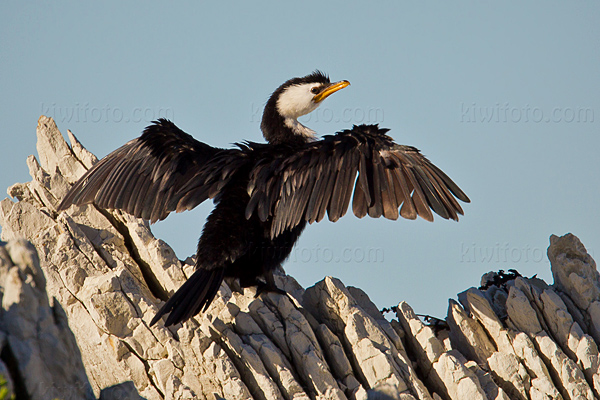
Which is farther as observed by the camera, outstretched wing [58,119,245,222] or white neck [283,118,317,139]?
white neck [283,118,317,139]

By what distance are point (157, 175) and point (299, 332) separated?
2.36 m

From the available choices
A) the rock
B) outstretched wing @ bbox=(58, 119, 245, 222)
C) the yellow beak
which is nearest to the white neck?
the yellow beak

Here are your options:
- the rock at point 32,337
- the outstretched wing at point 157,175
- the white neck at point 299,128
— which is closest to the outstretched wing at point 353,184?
the outstretched wing at point 157,175

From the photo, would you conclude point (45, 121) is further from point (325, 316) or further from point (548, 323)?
point (548, 323)

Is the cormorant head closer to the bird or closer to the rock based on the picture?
the bird

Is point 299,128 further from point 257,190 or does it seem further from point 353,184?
point 353,184

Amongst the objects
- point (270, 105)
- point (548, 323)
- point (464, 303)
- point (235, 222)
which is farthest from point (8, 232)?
point (548, 323)

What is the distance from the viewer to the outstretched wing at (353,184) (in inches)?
260

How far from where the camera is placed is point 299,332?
Answer: 22.0 ft

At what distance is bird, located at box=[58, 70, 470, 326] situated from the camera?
659 cm

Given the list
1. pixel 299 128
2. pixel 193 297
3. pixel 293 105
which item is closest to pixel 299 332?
pixel 193 297

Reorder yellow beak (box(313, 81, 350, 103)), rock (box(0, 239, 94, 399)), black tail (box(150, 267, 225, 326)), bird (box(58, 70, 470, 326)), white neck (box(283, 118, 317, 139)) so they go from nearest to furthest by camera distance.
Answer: rock (box(0, 239, 94, 399)), black tail (box(150, 267, 225, 326)), bird (box(58, 70, 470, 326)), white neck (box(283, 118, 317, 139)), yellow beak (box(313, 81, 350, 103))

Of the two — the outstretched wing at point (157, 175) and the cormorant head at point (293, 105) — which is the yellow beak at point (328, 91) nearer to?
the cormorant head at point (293, 105)

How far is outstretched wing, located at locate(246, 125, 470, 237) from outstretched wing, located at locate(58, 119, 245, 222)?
1.69 ft
